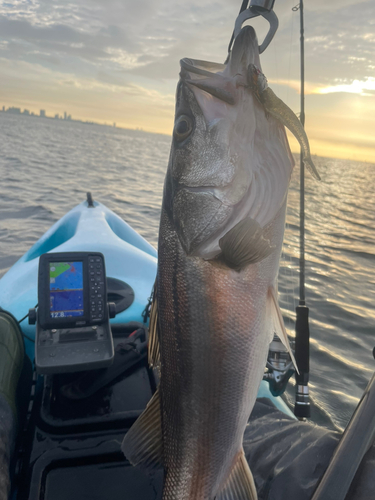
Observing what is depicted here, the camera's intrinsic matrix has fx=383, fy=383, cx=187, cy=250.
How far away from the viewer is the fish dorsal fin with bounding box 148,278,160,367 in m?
1.53

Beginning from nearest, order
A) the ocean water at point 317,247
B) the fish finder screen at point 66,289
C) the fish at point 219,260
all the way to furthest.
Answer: the fish at point 219,260
the fish finder screen at point 66,289
the ocean water at point 317,247

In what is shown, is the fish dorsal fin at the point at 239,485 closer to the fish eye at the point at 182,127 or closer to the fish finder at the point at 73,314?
the fish finder at the point at 73,314

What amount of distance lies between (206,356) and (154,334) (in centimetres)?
28

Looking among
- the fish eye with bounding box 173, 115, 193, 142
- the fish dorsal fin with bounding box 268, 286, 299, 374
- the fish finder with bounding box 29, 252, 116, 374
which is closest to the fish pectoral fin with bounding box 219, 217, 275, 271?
the fish dorsal fin with bounding box 268, 286, 299, 374

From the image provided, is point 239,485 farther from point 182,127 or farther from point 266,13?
point 266,13

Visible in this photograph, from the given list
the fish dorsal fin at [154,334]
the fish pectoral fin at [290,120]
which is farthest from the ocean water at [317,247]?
the fish dorsal fin at [154,334]

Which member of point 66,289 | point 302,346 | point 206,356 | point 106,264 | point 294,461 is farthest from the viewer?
point 106,264

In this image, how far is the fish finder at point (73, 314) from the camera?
2303mm

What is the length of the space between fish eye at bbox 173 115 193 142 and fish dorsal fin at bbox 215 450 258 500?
1230mm

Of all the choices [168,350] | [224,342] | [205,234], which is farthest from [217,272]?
[168,350]

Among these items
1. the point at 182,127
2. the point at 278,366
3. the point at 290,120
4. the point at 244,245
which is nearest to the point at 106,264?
the point at 278,366

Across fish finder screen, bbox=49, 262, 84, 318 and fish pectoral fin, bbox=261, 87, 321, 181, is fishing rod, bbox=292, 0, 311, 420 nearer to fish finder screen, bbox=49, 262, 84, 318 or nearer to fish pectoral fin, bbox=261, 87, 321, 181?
fish pectoral fin, bbox=261, 87, 321, 181

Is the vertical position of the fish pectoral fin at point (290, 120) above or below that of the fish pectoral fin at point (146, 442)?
above

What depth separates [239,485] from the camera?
1440 millimetres
